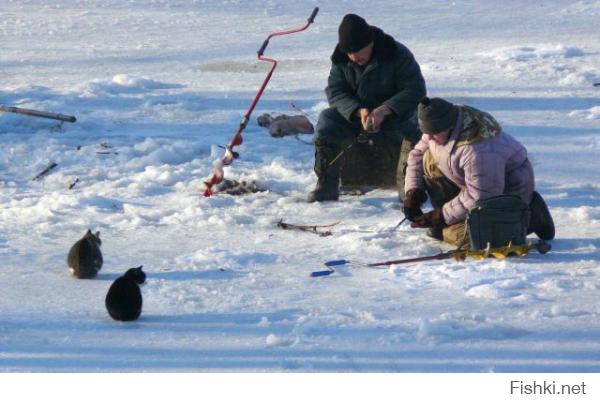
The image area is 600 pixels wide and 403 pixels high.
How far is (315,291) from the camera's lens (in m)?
5.55

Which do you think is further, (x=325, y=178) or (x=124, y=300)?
(x=325, y=178)

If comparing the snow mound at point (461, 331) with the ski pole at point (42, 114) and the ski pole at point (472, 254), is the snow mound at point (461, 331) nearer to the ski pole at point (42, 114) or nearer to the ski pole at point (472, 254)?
the ski pole at point (472, 254)

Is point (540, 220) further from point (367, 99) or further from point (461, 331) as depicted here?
point (367, 99)

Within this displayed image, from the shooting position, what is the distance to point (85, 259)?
5770 millimetres

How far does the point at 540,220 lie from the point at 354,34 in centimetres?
175

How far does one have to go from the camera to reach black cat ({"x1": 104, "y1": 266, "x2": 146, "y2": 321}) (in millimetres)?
5045

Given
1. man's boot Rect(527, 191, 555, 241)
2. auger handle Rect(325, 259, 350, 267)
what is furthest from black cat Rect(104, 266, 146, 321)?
man's boot Rect(527, 191, 555, 241)

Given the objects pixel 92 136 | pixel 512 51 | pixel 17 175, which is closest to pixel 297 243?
pixel 17 175

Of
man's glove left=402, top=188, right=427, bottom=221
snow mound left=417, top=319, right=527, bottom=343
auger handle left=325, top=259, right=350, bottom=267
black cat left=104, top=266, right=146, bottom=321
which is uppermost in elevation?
man's glove left=402, top=188, right=427, bottom=221

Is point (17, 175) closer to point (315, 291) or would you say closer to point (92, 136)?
point (92, 136)

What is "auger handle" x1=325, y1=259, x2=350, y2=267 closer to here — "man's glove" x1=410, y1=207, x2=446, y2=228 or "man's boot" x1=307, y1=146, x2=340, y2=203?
"man's glove" x1=410, y1=207, x2=446, y2=228

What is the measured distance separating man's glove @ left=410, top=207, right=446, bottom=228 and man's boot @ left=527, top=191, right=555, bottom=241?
1.59 feet

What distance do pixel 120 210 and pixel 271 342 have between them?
113 inches

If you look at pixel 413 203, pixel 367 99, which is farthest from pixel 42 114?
pixel 413 203
